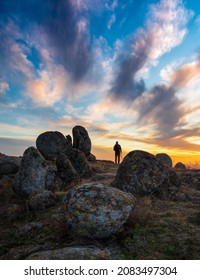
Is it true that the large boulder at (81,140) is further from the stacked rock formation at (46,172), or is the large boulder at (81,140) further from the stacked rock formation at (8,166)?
the stacked rock formation at (8,166)

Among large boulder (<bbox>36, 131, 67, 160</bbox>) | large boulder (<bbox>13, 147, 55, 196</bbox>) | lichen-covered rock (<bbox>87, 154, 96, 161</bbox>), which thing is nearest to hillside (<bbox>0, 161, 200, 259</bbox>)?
large boulder (<bbox>13, 147, 55, 196</bbox>)

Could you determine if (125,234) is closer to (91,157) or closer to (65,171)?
(65,171)

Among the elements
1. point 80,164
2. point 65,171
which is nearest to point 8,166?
point 65,171

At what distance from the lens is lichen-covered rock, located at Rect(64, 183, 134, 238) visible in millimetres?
9445

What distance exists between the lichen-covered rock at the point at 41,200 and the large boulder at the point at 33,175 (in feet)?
9.33

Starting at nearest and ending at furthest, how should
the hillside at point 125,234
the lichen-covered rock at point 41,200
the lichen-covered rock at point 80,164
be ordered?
the hillside at point 125,234
the lichen-covered rock at point 41,200
the lichen-covered rock at point 80,164

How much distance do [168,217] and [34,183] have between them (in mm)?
9611

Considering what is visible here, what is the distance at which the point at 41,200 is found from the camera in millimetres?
14359

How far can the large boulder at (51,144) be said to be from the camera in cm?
3203

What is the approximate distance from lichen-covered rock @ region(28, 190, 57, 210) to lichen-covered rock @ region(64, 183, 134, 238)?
13.2 ft

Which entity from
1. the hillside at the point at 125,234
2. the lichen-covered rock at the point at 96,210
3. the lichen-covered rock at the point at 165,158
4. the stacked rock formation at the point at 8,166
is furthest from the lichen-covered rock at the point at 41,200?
the lichen-covered rock at the point at 165,158

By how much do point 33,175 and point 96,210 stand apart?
31.5 feet
